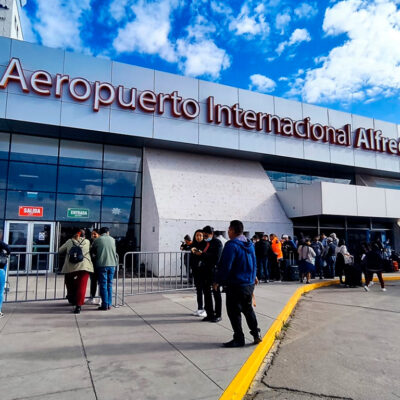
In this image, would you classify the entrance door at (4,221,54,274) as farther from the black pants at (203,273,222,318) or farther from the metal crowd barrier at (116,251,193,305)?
the black pants at (203,273,222,318)

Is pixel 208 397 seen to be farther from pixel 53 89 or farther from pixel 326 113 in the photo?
pixel 326 113

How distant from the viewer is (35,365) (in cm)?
400

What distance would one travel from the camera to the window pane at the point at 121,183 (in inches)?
640

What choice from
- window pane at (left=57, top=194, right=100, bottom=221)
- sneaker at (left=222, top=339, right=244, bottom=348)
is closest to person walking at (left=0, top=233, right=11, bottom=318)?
sneaker at (left=222, top=339, right=244, bottom=348)

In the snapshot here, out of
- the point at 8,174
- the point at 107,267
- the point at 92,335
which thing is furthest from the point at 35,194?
the point at 92,335

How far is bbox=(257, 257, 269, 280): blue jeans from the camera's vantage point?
1190 cm

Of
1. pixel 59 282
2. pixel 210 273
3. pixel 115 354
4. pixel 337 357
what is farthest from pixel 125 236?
pixel 337 357

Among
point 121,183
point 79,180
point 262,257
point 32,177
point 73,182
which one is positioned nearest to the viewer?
point 262,257

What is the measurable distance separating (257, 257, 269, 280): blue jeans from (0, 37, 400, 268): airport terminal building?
4.39 m

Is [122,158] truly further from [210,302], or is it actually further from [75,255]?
[210,302]

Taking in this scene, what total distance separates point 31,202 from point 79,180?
2358mm

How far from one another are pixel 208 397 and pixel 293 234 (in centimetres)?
1621

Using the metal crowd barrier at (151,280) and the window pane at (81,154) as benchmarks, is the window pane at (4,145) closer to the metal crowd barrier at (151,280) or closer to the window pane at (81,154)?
the window pane at (81,154)

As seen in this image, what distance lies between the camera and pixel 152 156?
16688 mm
